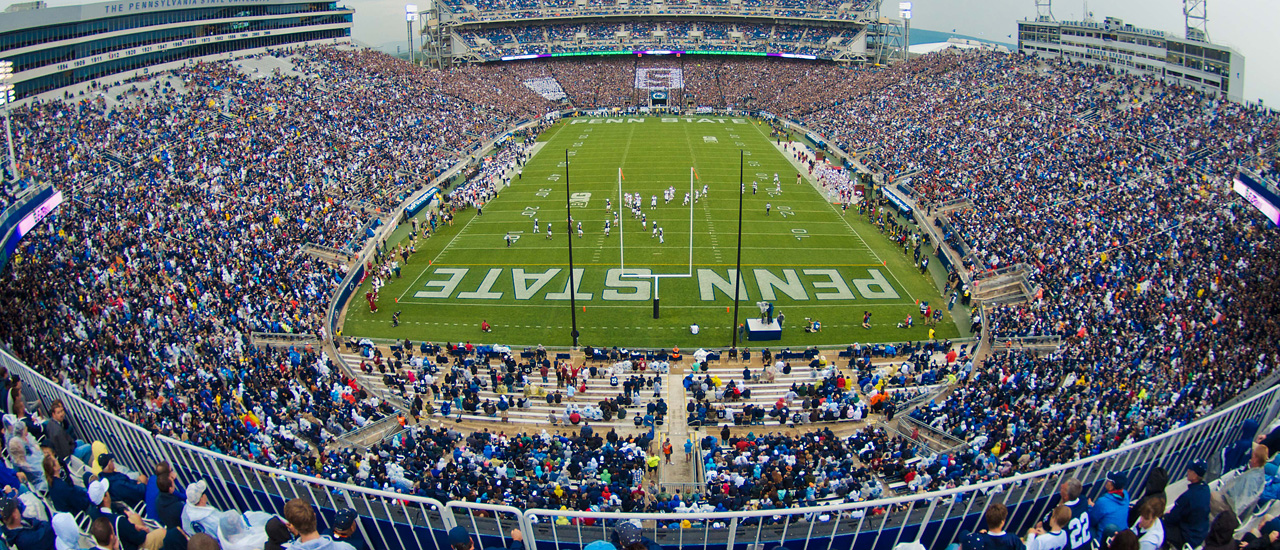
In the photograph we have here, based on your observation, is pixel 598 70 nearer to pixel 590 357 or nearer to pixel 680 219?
pixel 680 219

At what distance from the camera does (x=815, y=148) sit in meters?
61.2

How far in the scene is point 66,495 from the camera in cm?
805

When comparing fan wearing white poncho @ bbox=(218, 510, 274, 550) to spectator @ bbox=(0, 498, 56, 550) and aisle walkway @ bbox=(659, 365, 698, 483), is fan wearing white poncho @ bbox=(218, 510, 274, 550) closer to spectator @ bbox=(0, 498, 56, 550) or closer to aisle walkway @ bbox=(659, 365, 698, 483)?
spectator @ bbox=(0, 498, 56, 550)

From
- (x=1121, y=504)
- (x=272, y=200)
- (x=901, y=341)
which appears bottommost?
(x=901, y=341)

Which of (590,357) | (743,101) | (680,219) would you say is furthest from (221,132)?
(743,101)

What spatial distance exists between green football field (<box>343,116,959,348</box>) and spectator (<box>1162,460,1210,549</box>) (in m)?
18.2

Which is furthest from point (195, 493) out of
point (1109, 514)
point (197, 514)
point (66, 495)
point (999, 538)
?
point (1109, 514)

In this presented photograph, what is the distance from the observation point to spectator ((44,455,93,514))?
26.3 ft

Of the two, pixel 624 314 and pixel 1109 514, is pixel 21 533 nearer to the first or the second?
pixel 1109 514

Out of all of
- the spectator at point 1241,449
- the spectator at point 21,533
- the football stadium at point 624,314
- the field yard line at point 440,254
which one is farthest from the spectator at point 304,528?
the field yard line at point 440,254

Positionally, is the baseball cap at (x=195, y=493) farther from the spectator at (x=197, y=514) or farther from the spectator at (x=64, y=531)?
the spectator at (x=64, y=531)

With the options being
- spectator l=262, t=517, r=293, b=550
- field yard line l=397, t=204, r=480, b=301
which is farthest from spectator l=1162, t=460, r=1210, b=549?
field yard line l=397, t=204, r=480, b=301

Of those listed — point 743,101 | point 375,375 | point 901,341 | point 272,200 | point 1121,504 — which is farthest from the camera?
point 743,101

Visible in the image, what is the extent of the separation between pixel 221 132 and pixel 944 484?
137ft
